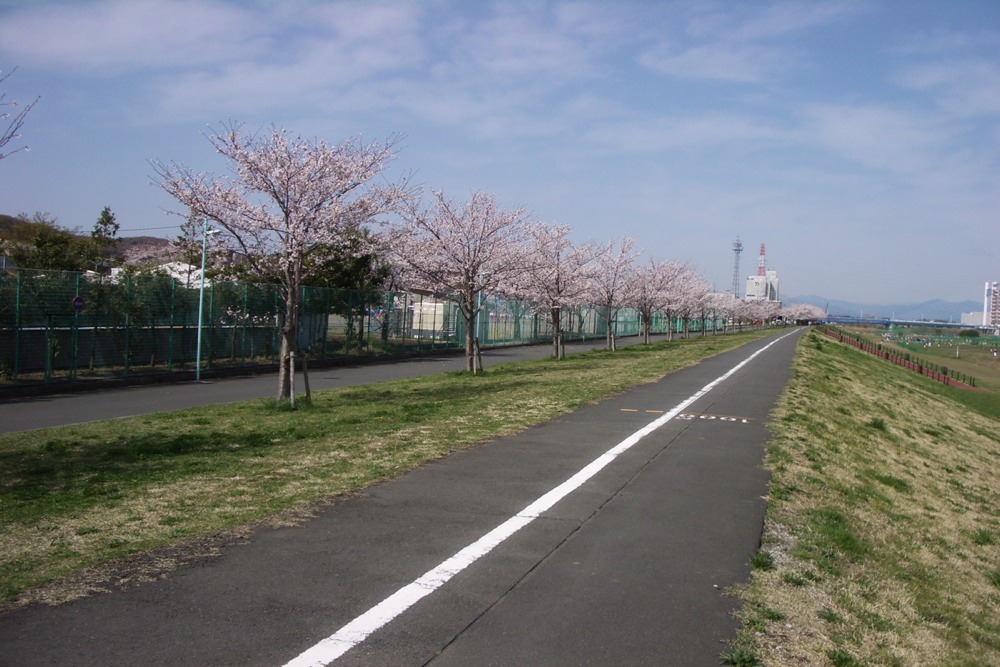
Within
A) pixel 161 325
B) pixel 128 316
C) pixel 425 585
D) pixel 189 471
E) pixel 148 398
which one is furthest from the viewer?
pixel 161 325

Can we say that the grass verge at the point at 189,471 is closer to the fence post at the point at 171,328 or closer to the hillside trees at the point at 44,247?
the fence post at the point at 171,328

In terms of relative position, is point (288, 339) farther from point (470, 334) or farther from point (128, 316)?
point (470, 334)

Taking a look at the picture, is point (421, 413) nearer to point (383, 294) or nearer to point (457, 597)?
point (457, 597)

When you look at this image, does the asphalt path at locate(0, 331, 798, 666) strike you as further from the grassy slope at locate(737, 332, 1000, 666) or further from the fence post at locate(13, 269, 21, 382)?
the fence post at locate(13, 269, 21, 382)

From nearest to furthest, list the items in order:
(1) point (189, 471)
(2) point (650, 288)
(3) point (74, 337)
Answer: (1) point (189, 471) → (3) point (74, 337) → (2) point (650, 288)

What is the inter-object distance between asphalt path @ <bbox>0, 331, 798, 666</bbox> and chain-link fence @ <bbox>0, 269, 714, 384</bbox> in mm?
10771

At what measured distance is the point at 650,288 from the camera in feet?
165

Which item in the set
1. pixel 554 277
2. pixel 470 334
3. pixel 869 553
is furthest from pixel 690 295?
pixel 869 553

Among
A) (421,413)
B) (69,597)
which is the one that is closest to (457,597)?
(69,597)

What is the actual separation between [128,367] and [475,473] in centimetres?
1579

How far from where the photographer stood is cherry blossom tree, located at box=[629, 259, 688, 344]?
48.7 metres

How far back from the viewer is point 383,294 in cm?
3378

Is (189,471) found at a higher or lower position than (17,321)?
lower

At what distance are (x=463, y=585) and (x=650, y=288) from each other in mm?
46409
